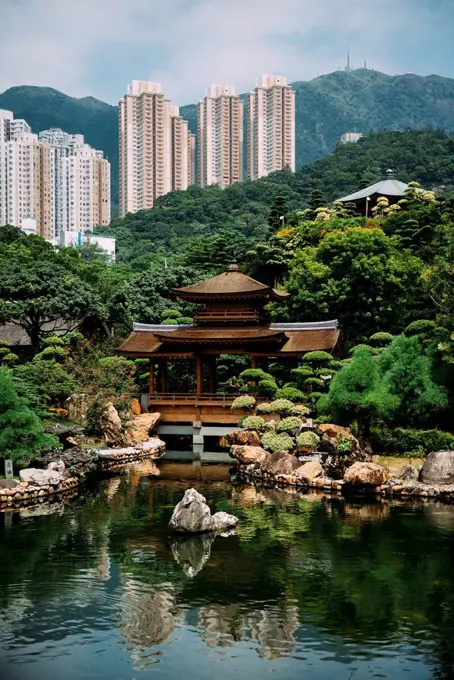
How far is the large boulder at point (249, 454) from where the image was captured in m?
25.6

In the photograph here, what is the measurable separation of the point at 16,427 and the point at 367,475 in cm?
983

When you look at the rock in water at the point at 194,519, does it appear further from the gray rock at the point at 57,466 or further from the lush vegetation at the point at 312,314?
the lush vegetation at the point at 312,314

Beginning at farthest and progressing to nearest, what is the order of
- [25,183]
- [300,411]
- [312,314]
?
[25,183] → [312,314] → [300,411]

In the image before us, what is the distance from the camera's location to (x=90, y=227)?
120m

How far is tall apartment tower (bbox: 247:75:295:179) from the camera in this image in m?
133

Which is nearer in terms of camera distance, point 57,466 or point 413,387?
point 57,466

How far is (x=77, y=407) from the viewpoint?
29.6 meters

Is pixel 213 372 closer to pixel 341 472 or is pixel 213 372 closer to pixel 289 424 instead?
pixel 289 424

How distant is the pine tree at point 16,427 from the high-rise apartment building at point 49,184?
7783cm

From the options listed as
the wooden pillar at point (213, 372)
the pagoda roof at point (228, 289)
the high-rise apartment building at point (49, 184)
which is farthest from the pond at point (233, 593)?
the high-rise apartment building at point (49, 184)

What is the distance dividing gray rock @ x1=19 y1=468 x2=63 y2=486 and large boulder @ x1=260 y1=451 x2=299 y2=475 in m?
6.42

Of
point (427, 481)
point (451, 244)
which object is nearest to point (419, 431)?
point (427, 481)

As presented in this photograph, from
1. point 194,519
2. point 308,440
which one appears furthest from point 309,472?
point 194,519

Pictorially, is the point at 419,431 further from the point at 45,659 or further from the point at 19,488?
the point at 45,659
